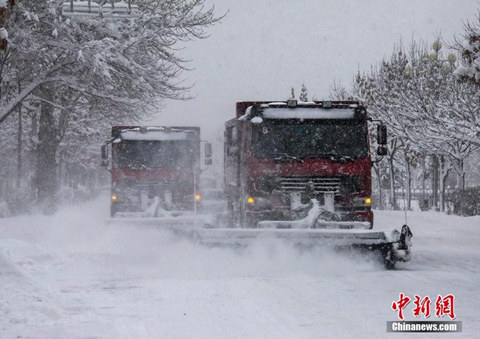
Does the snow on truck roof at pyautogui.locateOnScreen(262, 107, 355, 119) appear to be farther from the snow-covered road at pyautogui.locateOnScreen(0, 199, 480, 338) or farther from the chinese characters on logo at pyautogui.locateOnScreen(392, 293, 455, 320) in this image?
the chinese characters on logo at pyautogui.locateOnScreen(392, 293, 455, 320)

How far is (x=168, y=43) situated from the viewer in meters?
23.9

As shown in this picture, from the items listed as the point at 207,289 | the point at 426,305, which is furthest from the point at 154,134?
the point at 426,305

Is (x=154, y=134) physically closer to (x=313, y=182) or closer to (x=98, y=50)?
(x=98, y=50)

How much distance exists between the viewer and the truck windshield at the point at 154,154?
68.3 ft

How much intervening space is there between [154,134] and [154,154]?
0.53m

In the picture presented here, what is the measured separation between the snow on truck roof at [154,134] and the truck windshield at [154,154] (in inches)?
3.5

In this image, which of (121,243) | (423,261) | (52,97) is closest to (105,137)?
(52,97)

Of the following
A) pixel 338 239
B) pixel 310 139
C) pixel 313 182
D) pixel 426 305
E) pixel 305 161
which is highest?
pixel 310 139

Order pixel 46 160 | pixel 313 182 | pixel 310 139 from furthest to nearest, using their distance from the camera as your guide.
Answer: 1. pixel 46 160
2. pixel 310 139
3. pixel 313 182

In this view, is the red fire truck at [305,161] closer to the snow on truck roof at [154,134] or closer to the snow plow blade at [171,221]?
the snow plow blade at [171,221]

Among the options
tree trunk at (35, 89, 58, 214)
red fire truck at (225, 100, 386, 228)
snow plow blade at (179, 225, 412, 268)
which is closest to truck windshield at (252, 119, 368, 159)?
red fire truck at (225, 100, 386, 228)

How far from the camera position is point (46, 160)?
32.1 m

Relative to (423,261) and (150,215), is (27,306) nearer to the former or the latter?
(423,261)

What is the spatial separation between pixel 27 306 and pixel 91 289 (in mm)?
2066
